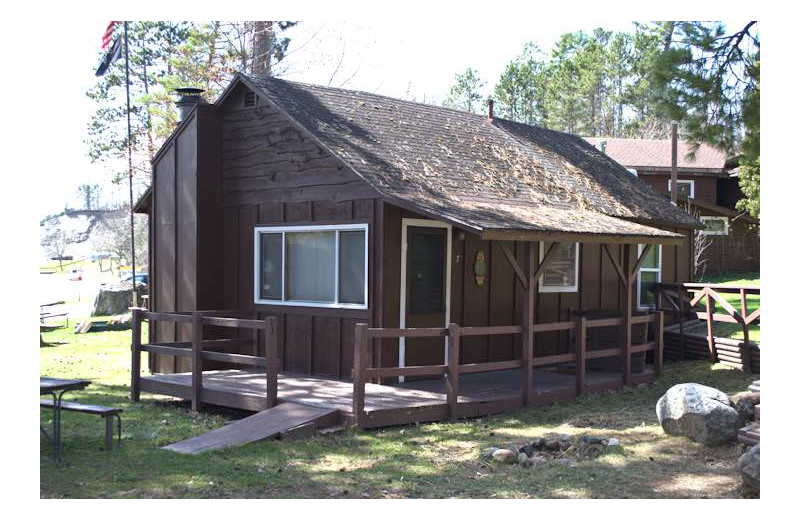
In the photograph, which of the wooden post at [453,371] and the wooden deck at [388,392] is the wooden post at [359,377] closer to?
the wooden deck at [388,392]

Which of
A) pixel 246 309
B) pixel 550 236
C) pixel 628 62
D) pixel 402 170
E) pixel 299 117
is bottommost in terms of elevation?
pixel 246 309

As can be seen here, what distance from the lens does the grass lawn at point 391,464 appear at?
6.51 meters

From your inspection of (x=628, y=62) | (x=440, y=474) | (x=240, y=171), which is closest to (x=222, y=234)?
(x=240, y=171)

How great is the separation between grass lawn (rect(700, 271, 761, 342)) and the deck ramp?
19.3ft

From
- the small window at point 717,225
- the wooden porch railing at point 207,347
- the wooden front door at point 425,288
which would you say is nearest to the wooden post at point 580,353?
the wooden front door at point 425,288

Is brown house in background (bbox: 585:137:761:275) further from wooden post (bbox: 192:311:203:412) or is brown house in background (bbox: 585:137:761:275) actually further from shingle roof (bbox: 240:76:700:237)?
wooden post (bbox: 192:311:203:412)

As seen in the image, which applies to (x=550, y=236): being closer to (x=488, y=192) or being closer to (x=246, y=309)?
(x=488, y=192)

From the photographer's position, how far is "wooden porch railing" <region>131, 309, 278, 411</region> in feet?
30.6

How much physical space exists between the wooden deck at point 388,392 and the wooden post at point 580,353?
13 cm

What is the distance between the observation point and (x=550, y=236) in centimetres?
1008

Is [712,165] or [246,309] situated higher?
[712,165]

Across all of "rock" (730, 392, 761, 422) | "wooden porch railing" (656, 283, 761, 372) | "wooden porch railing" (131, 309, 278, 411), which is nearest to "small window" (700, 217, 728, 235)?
"wooden porch railing" (656, 283, 761, 372)
